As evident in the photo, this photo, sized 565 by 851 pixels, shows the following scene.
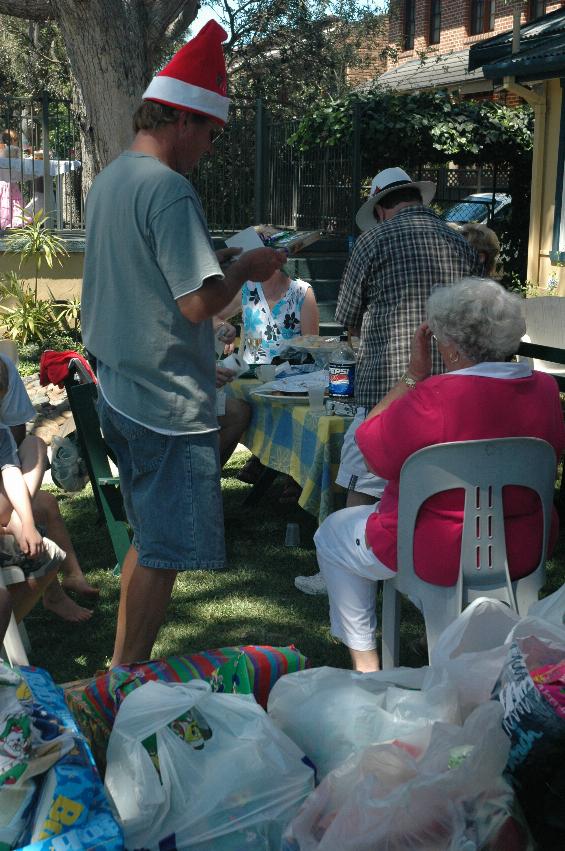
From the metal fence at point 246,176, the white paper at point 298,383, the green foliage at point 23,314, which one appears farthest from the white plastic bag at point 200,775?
the metal fence at point 246,176

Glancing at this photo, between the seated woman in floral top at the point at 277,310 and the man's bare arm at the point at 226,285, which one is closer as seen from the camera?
the man's bare arm at the point at 226,285

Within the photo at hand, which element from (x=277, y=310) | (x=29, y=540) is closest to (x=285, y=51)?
(x=277, y=310)

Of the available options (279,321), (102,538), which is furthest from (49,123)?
(102,538)

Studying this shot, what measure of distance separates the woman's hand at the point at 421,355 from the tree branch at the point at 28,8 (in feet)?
22.6

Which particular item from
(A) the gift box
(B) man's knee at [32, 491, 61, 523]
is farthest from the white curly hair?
(B) man's knee at [32, 491, 61, 523]

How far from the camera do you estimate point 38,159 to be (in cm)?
1220

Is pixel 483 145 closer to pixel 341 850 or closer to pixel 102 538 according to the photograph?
pixel 102 538

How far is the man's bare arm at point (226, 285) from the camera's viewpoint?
2.83 metres

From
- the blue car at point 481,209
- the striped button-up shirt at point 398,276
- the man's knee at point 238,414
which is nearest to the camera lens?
the striped button-up shirt at point 398,276

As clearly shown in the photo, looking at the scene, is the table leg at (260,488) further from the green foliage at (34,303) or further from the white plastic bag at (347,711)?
the green foliage at (34,303)

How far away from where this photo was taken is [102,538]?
17.1 ft

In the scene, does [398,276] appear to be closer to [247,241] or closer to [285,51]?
[247,241]

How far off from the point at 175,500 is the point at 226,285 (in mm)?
646

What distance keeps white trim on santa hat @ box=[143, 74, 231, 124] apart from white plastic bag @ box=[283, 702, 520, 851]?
1.89m
